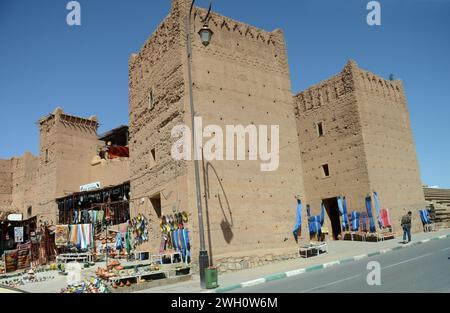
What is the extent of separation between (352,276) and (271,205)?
674 cm

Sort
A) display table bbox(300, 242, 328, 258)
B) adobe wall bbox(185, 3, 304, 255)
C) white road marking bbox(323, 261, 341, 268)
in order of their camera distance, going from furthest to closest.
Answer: display table bbox(300, 242, 328, 258) → adobe wall bbox(185, 3, 304, 255) → white road marking bbox(323, 261, 341, 268)

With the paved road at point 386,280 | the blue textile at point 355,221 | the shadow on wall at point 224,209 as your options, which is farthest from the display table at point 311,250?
the blue textile at point 355,221

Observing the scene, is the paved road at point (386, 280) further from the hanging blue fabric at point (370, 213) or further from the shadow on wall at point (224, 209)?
the hanging blue fabric at point (370, 213)

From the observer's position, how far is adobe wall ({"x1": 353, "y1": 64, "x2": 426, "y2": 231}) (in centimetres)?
2361

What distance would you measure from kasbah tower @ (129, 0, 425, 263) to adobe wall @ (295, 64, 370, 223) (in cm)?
9

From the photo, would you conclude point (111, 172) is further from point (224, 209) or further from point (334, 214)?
point (224, 209)

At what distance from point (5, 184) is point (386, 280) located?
43.3 metres

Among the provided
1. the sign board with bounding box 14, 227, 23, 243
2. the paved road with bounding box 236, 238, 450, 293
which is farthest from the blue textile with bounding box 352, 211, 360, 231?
the sign board with bounding box 14, 227, 23, 243

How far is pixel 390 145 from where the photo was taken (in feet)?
83.4

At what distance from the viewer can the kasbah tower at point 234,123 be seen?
15578 mm

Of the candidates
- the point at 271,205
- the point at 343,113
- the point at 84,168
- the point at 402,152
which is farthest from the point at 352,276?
the point at 84,168

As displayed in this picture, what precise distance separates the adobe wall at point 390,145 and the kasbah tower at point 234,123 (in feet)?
0.44

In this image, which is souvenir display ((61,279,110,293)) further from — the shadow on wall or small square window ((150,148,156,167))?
small square window ((150,148,156,167))
